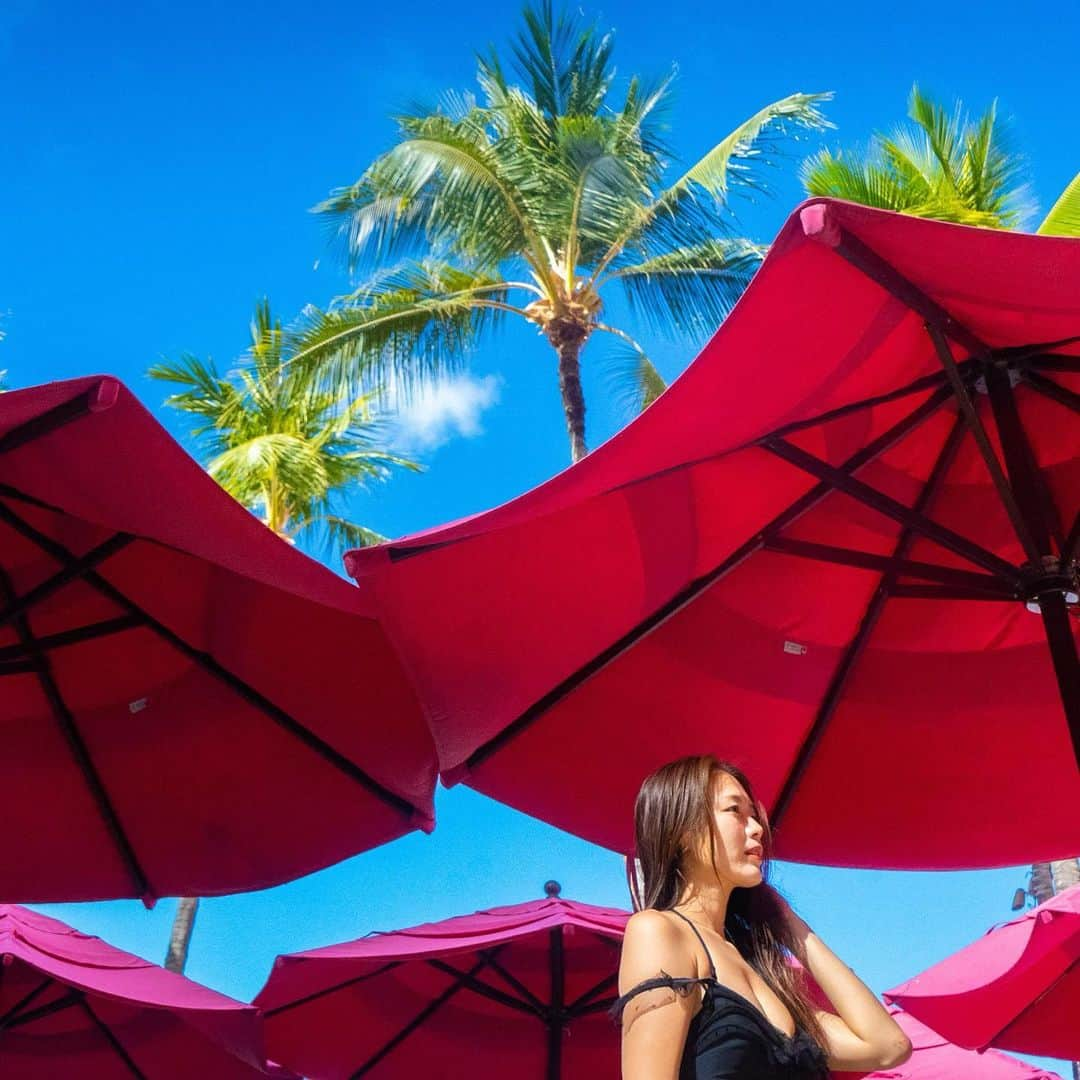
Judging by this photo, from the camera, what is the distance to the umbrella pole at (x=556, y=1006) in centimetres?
769

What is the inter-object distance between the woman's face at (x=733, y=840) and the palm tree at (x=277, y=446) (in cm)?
Answer: 1412

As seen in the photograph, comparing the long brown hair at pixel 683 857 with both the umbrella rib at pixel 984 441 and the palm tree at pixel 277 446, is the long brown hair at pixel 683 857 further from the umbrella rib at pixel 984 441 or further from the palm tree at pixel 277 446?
the palm tree at pixel 277 446

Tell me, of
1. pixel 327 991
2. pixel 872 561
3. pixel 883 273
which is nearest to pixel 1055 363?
pixel 872 561

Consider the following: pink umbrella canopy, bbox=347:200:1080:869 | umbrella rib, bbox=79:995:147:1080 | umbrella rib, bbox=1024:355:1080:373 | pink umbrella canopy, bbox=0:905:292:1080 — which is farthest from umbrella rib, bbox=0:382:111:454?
umbrella rib, bbox=79:995:147:1080

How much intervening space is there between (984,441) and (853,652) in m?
1.46

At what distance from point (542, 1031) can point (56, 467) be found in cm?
567

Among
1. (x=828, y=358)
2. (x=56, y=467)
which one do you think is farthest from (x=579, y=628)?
(x=56, y=467)

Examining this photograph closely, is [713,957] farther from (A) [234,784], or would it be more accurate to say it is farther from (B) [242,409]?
(B) [242,409]

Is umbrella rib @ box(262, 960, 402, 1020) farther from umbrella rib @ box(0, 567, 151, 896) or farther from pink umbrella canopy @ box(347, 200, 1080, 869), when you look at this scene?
pink umbrella canopy @ box(347, 200, 1080, 869)

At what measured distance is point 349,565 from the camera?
157 inches

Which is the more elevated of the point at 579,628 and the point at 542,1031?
the point at 579,628

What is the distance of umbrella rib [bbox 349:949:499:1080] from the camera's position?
25.5 feet

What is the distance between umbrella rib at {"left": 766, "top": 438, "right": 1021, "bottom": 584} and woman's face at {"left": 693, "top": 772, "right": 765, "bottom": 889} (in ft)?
6.87

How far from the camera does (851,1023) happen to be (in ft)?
7.52
